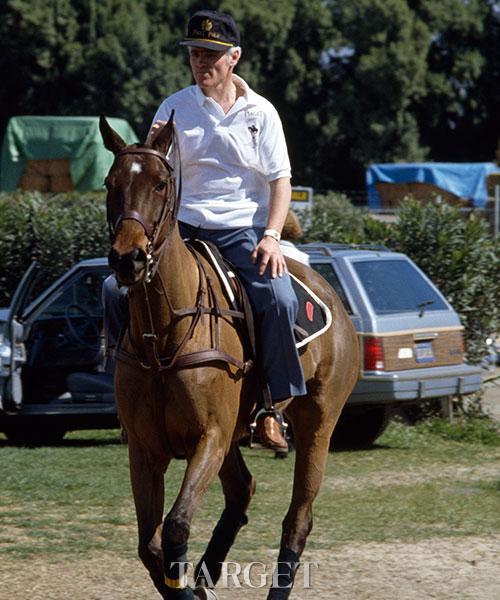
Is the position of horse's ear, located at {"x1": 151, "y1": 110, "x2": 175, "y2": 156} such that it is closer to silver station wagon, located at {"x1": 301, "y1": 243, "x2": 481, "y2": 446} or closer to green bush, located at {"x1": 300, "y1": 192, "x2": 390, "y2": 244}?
silver station wagon, located at {"x1": 301, "y1": 243, "x2": 481, "y2": 446}

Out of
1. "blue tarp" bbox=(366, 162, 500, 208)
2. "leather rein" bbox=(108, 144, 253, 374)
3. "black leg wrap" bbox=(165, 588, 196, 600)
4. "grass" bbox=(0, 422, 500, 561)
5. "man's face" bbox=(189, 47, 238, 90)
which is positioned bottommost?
"blue tarp" bbox=(366, 162, 500, 208)

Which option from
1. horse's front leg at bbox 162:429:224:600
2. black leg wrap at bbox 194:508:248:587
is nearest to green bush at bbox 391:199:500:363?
black leg wrap at bbox 194:508:248:587

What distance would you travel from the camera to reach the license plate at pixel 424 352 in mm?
12148

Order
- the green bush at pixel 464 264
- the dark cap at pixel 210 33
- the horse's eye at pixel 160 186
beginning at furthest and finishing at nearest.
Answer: the green bush at pixel 464 264
the dark cap at pixel 210 33
the horse's eye at pixel 160 186

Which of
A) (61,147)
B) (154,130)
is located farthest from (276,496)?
(61,147)

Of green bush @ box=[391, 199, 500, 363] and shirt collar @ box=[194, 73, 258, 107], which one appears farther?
green bush @ box=[391, 199, 500, 363]

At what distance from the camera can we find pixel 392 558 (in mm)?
7805

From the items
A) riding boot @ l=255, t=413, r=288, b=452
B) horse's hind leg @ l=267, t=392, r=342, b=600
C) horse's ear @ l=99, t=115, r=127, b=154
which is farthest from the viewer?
horse's hind leg @ l=267, t=392, r=342, b=600

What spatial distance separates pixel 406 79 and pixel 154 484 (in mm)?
46279

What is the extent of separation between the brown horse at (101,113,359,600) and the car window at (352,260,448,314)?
617 cm

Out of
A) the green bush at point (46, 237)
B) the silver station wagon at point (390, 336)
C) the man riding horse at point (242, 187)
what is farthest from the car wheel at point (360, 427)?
the man riding horse at point (242, 187)

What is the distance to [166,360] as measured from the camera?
18.5 ft

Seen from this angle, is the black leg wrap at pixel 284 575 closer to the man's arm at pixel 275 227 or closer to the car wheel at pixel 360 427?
the man's arm at pixel 275 227

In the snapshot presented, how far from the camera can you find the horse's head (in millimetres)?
5125
